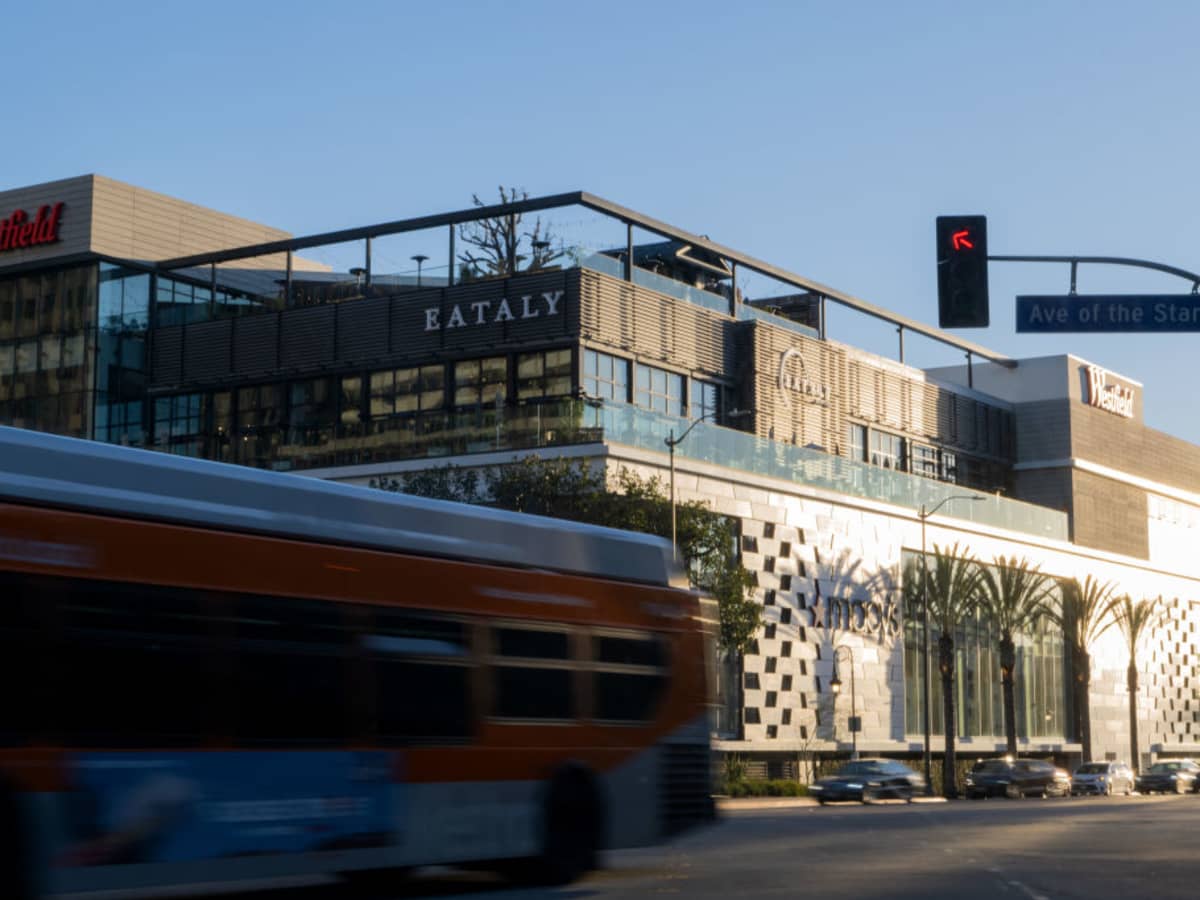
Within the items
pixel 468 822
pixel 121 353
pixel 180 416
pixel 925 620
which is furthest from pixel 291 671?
pixel 121 353

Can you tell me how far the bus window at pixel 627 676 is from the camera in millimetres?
16263

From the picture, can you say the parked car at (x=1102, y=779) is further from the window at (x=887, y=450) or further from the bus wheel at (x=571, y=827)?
the bus wheel at (x=571, y=827)

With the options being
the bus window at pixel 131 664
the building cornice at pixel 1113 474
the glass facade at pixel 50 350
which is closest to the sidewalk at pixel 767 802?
the glass facade at pixel 50 350

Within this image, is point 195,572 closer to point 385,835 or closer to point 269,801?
point 269,801

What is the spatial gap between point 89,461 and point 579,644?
5.22 metres

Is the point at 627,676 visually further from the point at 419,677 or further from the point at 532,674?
the point at 419,677

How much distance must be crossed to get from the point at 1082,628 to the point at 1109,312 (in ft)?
196

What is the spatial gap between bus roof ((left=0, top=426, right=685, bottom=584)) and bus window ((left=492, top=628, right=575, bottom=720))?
62 centimetres

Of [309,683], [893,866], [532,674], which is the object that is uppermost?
[532,674]

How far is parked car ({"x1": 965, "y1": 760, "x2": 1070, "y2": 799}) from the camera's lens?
62188 mm

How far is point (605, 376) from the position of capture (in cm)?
6159

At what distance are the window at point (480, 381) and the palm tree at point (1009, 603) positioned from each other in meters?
20.9

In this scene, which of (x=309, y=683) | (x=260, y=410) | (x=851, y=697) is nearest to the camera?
(x=309, y=683)

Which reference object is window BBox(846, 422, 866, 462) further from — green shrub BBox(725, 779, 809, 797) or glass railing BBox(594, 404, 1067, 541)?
green shrub BBox(725, 779, 809, 797)
